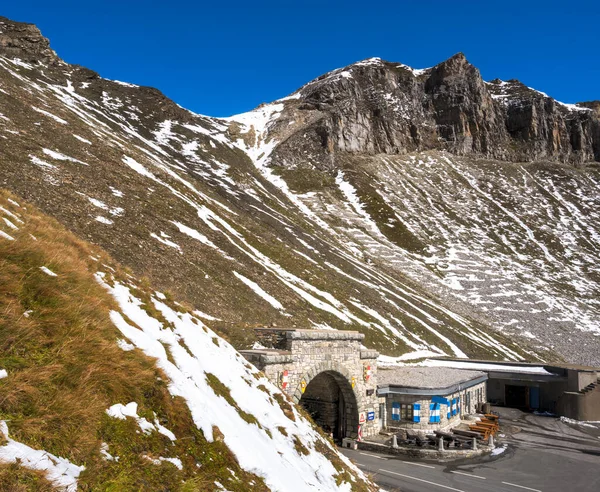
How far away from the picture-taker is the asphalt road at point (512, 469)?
20.6 meters

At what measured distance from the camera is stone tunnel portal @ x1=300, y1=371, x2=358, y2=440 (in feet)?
92.3

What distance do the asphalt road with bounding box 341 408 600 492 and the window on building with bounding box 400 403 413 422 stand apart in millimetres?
5189

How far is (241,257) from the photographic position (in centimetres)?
4666

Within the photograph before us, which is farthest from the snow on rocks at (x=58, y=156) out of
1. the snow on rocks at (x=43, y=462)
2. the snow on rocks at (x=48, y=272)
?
the snow on rocks at (x=43, y=462)

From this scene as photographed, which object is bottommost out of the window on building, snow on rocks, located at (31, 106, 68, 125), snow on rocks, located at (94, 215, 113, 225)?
the window on building

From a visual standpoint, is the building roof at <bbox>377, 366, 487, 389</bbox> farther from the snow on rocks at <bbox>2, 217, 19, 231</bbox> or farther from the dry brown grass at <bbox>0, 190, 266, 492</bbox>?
the snow on rocks at <bbox>2, 217, 19, 231</bbox>

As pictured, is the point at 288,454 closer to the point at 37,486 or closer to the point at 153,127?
the point at 37,486

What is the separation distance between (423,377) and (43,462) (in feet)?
109

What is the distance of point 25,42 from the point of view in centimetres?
10631

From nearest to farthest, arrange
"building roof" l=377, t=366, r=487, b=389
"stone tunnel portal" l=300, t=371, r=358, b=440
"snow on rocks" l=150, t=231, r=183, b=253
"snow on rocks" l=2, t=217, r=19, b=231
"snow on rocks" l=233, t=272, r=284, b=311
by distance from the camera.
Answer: "snow on rocks" l=2, t=217, r=19, b=231 → "stone tunnel portal" l=300, t=371, r=358, b=440 → "building roof" l=377, t=366, r=487, b=389 → "snow on rocks" l=233, t=272, r=284, b=311 → "snow on rocks" l=150, t=231, r=183, b=253

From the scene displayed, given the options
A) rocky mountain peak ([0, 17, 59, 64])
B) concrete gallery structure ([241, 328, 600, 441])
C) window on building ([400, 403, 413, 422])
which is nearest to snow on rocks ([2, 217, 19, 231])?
concrete gallery structure ([241, 328, 600, 441])

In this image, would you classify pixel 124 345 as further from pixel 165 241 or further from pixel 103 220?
pixel 165 241

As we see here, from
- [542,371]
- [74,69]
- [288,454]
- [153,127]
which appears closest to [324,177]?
[153,127]

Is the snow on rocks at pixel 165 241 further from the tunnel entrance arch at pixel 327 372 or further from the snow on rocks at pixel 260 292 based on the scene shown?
the tunnel entrance arch at pixel 327 372
